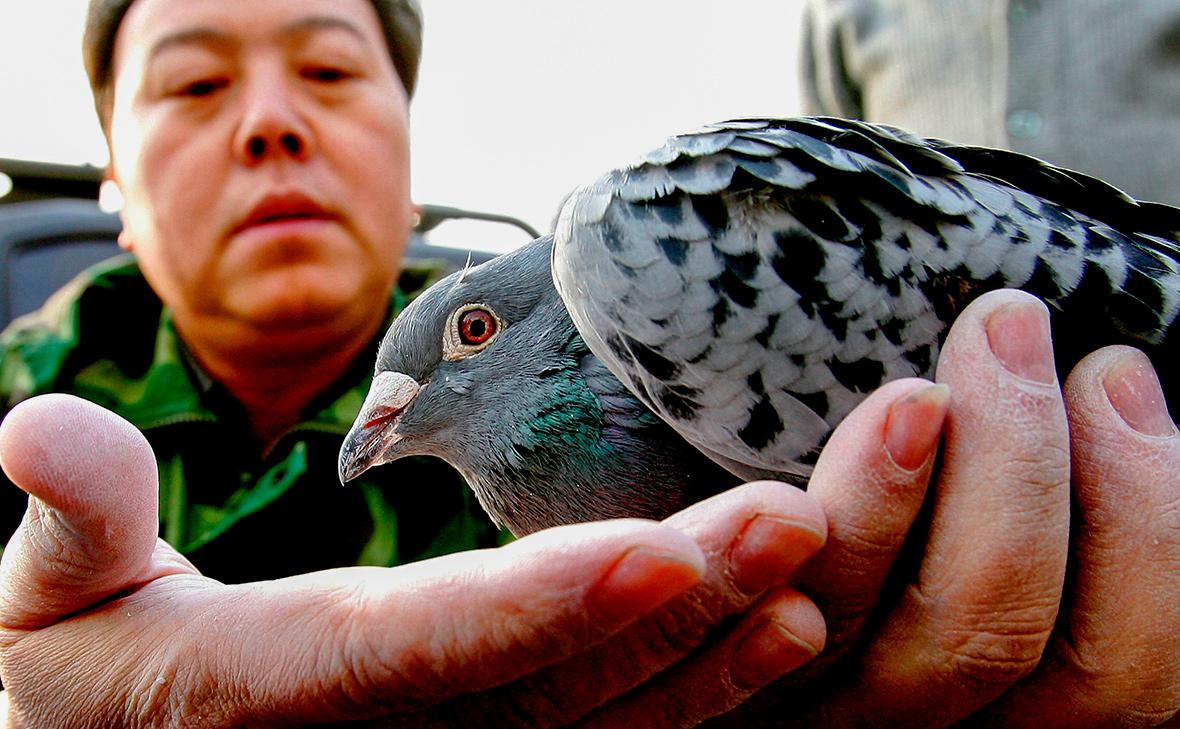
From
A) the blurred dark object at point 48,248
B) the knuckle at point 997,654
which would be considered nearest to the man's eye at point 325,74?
the blurred dark object at point 48,248

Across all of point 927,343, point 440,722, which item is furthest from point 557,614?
point 927,343

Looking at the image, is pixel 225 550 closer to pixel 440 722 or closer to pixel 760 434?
pixel 440 722

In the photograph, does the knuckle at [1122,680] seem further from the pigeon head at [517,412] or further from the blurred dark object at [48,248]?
the blurred dark object at [48,248]

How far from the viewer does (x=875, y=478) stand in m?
1.33

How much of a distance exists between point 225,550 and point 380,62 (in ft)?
6.71

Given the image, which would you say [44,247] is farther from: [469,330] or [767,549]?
[767,549]

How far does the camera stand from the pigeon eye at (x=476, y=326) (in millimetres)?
2119

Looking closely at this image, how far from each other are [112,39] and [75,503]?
2.95 m

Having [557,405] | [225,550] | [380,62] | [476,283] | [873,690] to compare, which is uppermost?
[380,62]

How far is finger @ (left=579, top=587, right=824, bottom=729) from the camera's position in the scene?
1.29 m

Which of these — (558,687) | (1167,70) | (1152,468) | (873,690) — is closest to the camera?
(558,687)

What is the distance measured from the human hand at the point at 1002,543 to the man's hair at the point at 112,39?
10.0 feet

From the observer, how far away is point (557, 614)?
3.58 ft

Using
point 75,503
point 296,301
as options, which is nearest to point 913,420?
point 75,503
